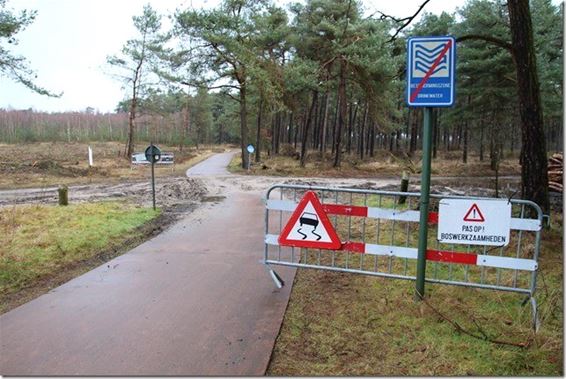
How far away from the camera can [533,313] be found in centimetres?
421

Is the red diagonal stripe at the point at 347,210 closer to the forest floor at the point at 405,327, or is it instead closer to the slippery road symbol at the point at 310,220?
the slippery road symbol at the point at 310,220

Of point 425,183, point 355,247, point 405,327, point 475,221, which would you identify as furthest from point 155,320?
point 475,221

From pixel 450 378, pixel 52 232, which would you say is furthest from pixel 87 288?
pixel 450 378

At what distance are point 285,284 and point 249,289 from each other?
48 centimetres

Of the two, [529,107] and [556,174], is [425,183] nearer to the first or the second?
[529,107]

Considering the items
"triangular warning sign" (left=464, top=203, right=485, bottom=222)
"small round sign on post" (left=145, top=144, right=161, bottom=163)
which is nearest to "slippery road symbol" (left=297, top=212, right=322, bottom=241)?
"triangular warning sign" (left=464, top=203, right=485, bottom=222)

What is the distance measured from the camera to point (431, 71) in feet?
13.9

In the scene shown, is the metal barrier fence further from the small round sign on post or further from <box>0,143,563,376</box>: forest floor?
the small round sign on post

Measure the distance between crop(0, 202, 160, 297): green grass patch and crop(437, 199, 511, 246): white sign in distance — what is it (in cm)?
529

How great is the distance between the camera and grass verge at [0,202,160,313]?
584 cm

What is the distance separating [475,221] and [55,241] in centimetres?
677

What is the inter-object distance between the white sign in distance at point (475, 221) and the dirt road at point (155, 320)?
1976 mm

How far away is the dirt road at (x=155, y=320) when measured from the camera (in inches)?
138

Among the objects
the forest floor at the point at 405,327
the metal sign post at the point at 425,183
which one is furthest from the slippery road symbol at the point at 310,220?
the metal sign post at the point at 425,183
